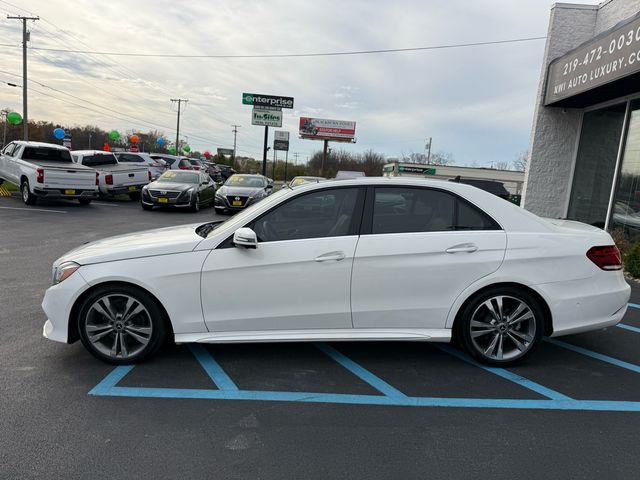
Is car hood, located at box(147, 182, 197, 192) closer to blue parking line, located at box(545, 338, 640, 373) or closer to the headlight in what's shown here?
the headlight

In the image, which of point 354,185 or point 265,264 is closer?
point 265,264

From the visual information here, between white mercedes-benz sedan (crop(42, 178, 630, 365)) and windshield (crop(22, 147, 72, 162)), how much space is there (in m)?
14.0

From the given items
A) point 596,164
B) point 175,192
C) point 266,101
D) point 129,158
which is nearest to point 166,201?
point 175,192

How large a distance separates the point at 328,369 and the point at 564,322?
2092 mm

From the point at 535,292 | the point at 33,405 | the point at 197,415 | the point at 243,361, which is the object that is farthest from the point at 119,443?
the point at 535,292

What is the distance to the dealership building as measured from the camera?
29.2 ft

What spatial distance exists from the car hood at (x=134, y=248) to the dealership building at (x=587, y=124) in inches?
321

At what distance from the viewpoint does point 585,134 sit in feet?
36.8

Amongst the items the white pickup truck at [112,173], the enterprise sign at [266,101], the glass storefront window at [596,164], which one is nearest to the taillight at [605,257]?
the glass storefront window at [596,164]

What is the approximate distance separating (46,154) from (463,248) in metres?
16.1

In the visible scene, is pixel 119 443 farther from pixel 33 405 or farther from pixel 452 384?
pixel 452 384

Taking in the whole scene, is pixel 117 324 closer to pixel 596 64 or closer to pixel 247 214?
pixel 247 214

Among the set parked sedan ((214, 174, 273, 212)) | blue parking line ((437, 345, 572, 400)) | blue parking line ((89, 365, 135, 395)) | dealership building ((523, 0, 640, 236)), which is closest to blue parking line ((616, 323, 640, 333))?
blue parking line ((437, 345, 572, 400))

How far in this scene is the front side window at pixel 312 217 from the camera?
12.5ft
